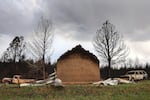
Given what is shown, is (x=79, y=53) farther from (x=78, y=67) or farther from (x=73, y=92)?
(x=73, y=92)

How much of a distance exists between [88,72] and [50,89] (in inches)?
374

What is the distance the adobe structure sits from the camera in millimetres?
35000

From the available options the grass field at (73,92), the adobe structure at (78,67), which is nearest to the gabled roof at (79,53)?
the adobe structure at (78,67)

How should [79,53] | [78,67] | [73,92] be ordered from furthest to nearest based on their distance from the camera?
[79,53] → [78,67] → [73,92]

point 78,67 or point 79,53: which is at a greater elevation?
point 79,53

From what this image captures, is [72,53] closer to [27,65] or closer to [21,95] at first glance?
[21,95]

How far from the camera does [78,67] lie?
1385 inches

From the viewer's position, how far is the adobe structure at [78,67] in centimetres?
3500

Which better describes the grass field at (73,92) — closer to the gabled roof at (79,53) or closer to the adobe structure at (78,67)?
the adobe structure at (78,67)

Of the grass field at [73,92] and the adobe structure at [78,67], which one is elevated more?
the adobe structure at [78,67]

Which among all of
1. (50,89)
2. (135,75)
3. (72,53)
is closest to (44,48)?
(72,53)

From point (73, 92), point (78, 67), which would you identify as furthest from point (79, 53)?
point (73, 92)

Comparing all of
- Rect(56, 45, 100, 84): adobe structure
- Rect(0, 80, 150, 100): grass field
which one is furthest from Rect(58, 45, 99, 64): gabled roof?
Rect(0, 80, 150, 100): grass field

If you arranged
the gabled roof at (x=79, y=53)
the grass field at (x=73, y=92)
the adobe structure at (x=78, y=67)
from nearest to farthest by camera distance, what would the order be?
1. the grass field at (x=73, y=92)
2. the adobe structure at (x=78, y=67)
3. the gabled roof at (x=79, y=53)
